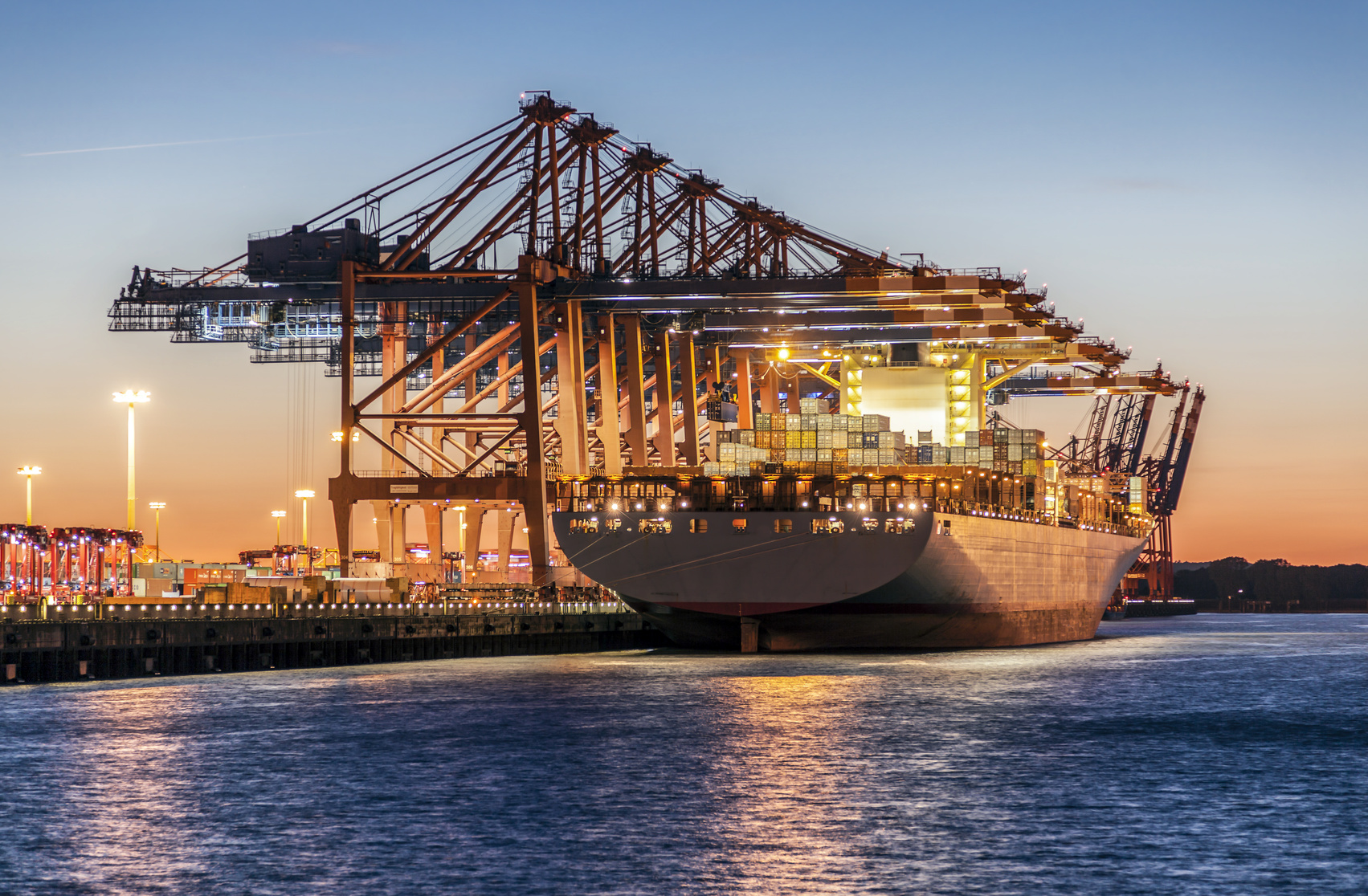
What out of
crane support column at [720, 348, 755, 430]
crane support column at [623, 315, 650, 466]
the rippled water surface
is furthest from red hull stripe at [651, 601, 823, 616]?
crane support column at [720, 348, 755, 430]

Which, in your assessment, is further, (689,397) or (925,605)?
(689,397)

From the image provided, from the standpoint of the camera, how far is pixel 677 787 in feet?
87.7

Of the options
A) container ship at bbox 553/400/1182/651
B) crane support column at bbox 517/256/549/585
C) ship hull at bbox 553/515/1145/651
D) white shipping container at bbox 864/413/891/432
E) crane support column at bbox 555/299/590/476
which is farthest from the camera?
crane support column at bbox 555/299/590/476

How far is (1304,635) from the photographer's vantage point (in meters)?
114

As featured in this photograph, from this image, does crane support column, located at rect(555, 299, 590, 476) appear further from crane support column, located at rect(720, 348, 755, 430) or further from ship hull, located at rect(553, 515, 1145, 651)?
crane support column, located at rect(720, 348, 755, 430)

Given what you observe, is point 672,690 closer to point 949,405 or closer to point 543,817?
point 543,817

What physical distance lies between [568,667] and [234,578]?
119 feet

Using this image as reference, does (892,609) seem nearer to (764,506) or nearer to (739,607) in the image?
(739,607)

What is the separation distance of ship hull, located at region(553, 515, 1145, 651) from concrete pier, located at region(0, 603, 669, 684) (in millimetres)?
5383

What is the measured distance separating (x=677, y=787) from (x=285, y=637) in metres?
27.1

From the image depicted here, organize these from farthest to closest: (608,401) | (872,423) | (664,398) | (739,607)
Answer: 1. (664,398)
2. (608,401)
3. (872,423)
4. (739,607)

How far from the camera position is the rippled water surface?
20.0m

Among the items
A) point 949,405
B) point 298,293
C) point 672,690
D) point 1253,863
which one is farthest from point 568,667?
point 1253,863

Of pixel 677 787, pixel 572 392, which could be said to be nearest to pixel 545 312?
pixel 572 392
